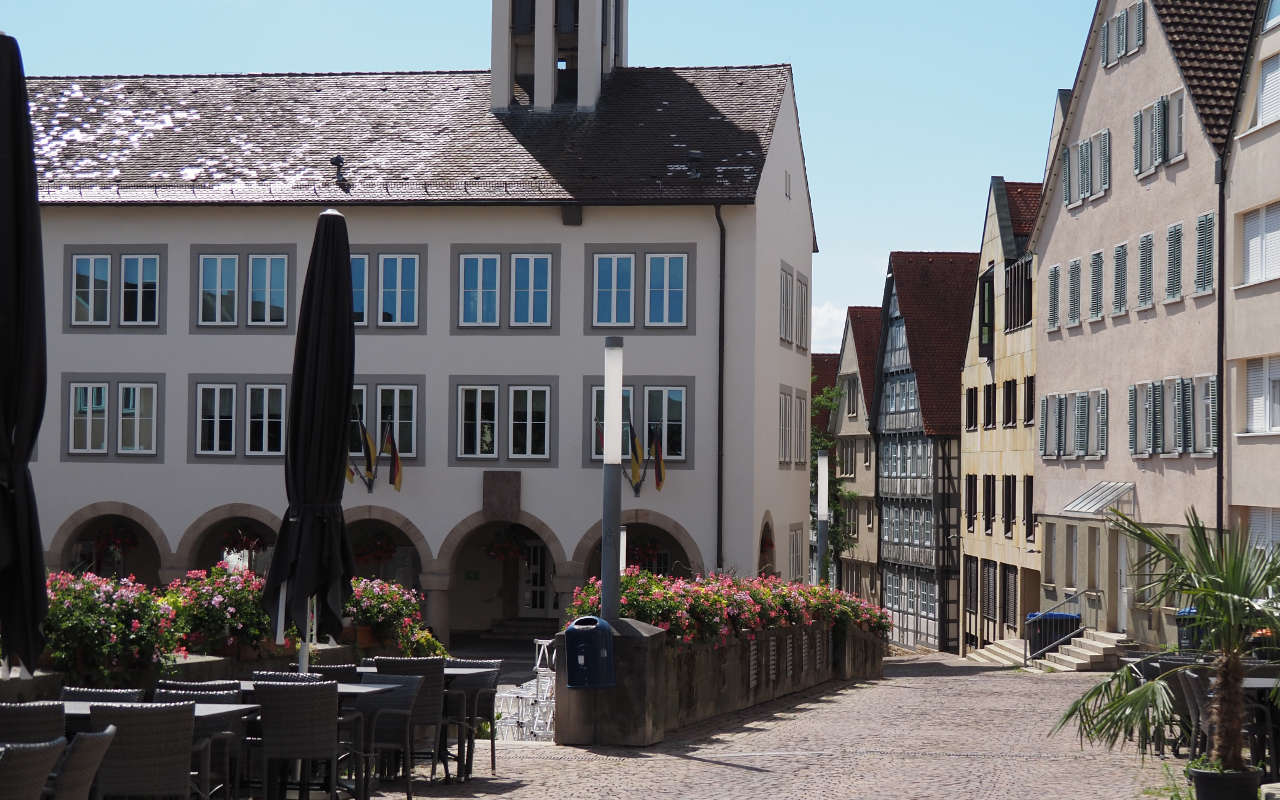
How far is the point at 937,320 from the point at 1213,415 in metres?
26.4

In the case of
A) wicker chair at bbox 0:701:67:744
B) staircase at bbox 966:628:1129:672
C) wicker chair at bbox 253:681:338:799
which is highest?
wicker chair at bbox 0:701:67:744

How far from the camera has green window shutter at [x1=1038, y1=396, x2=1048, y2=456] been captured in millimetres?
41594

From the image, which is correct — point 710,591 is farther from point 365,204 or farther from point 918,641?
Result: point 918,641

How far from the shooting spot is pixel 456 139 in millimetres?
36906

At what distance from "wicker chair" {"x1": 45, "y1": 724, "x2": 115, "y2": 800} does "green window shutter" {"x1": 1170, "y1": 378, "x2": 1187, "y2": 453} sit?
26681 mm

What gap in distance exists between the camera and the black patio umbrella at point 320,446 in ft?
44.3

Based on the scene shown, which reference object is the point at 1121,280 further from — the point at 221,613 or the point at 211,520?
the point at 221,613

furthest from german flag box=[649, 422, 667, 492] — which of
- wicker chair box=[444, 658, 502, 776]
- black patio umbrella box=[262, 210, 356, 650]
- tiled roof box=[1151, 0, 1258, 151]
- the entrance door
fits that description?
black patio umbrella box=[262, 210, 356, 650]

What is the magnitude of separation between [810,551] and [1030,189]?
13.0 metres

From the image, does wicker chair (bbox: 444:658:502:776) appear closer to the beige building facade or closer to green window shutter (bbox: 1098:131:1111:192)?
green window shutter (bbox: 1098:131:1111:192)

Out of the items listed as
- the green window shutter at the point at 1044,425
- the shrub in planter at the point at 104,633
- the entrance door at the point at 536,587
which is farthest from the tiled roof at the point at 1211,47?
the shrub in planter at the point at 104,633

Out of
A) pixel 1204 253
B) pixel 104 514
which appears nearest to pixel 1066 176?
pixel 1204 253

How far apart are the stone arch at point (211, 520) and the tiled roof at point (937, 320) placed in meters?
25.5

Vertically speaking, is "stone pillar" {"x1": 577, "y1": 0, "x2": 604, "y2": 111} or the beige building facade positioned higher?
"stone pillar" {"x1": 577, "y1": 0, "x2": 604, "y2": 111}
